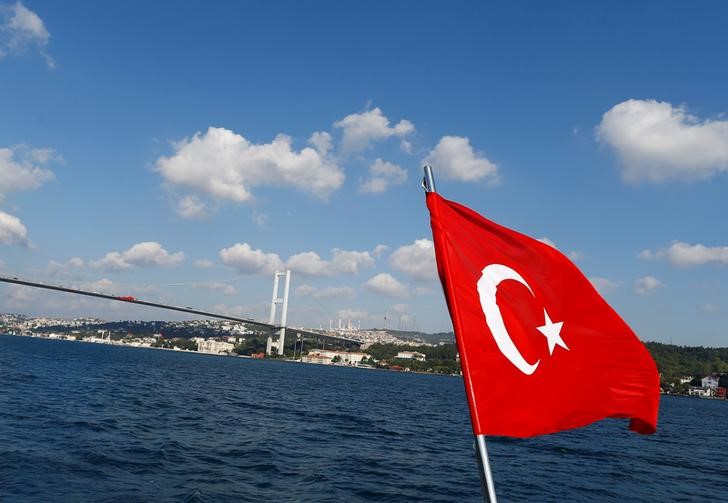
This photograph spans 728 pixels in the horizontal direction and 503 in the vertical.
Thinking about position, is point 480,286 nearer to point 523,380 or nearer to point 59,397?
point 523,380

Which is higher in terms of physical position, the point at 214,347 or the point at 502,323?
the point at 502,323

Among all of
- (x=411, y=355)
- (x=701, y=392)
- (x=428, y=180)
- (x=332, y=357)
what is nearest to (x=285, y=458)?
(x=428, y=180)

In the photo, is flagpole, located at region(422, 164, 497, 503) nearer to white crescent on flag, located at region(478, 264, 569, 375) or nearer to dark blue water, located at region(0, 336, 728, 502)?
white crescent on flag, located at region(478, 264, 569, 375)

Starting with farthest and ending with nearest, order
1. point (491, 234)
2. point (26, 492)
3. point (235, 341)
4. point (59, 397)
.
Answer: point (235, 341), point (59, 397), point (26, 492), point (491, 234)

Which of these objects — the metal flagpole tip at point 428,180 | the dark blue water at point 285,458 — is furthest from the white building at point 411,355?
the metal flagpole tip at point 428,180

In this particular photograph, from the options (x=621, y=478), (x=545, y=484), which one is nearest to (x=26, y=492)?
(x=545, y=484)

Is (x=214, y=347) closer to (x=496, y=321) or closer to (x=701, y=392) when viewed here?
(x=701, y=392)

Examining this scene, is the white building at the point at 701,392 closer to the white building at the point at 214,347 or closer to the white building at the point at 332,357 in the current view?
the white building at the point at 332,357

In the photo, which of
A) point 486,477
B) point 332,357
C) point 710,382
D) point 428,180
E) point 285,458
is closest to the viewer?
point 486,477
